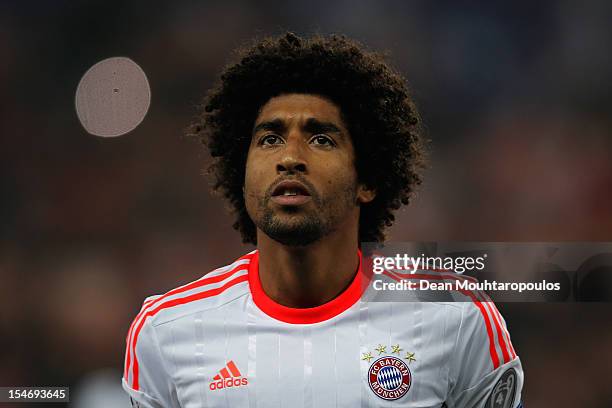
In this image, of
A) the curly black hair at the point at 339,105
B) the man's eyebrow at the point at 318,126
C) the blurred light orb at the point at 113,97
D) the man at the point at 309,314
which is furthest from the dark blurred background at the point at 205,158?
the man's eyebrow at the point at 318,126

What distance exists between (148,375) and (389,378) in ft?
2.87

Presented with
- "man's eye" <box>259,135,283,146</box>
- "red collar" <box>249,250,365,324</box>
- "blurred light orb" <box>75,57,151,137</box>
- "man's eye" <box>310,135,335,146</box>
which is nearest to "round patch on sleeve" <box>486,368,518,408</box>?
"red collar" <box>249,250,365,324</box>

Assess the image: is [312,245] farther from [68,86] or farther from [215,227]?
[68,86]

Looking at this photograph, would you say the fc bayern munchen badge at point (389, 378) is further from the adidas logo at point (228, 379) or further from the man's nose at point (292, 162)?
the man's nose at point (292, 162)

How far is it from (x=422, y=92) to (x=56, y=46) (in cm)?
228

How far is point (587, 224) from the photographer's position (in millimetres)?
4895

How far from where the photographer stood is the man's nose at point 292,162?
8.86 feet

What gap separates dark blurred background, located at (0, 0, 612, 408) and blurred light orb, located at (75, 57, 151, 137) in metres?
0.12

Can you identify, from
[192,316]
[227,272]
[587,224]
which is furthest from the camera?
[587,224]

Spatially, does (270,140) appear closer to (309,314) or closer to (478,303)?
(309,314)

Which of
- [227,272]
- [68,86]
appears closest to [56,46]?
[68,86]

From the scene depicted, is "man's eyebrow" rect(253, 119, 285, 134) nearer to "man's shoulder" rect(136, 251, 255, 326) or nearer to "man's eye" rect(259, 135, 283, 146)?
"man's eye" rect(259, 135, 283, 146)

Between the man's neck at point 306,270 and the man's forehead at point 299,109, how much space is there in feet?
1.38

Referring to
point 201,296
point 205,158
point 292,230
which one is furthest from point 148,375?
point 205,158
